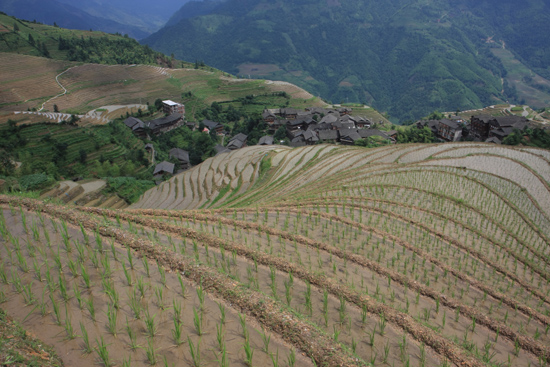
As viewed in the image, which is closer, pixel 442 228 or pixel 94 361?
pixel 94 361

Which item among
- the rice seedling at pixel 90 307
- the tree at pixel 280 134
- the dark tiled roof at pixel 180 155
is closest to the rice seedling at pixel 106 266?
the rice seedling at pixel 90 307

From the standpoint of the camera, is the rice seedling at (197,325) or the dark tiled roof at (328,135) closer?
the rice seedling at (197,325)

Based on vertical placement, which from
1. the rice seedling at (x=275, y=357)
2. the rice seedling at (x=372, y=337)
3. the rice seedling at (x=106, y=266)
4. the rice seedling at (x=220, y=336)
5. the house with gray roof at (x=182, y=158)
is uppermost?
the rice seedling at (x=106, y=266)

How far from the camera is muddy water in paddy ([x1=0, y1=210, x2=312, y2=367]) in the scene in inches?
158

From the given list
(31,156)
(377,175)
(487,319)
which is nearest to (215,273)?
(487,319)

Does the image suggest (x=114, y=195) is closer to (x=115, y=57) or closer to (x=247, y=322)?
(x=247, y=322)

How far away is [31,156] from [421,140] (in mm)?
54190

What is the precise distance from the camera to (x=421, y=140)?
4684 cm

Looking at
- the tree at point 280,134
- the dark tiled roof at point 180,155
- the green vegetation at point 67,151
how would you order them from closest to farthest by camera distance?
the green vegetation at point 67,151 < the dark tiled roof at point 180,155 < the tree at point 280,134

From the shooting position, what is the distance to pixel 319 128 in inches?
2376

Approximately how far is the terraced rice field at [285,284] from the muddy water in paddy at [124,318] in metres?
0.02

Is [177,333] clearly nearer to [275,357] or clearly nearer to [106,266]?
[275,357]

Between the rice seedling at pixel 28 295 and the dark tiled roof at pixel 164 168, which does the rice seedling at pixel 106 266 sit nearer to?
the rice seedling at pixel 28 295

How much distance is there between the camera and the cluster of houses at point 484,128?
49047mm
